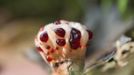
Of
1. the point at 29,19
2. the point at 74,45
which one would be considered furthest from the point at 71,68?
the point at 29,19

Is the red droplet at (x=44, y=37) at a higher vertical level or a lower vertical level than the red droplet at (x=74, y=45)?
higher

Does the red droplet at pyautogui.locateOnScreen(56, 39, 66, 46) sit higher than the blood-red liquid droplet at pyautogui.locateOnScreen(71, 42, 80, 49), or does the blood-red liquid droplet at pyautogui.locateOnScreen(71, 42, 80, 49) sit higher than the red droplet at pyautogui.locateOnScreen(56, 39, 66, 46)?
the red droplet at pyautogui.locateOnScreen(56, 39, 66, 46)

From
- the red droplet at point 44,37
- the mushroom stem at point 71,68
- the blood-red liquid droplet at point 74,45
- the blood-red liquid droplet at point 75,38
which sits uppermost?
the red droplet at point 44,37

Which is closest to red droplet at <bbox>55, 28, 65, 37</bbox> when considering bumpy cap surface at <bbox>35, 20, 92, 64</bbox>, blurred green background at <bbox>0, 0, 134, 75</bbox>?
bumpy cap surface at <bbox>35, 20, 92, 64</bbox>

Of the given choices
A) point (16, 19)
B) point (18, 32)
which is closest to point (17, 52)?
point (18, 32)

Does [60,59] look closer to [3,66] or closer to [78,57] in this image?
[78,57]

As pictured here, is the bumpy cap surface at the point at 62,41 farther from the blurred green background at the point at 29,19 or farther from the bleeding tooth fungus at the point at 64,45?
the blurred green background at the point at 29,19

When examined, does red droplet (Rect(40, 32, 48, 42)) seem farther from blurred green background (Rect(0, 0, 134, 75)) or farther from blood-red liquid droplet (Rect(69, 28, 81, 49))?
blurred green background (Rect(0, 0, 134, 75))

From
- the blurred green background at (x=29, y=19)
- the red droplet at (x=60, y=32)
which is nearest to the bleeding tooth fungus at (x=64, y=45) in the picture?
the red droplet at (x=60, y=32)

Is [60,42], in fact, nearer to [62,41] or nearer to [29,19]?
[62,41]
